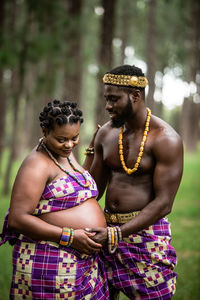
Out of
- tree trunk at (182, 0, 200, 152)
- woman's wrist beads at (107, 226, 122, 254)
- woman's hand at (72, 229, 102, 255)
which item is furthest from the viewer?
tree trunk at (182, 0, 200, 152)

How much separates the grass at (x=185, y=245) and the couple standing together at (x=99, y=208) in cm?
212

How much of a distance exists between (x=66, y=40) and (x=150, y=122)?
9.81 metres

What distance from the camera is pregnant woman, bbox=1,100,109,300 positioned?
9.48ft

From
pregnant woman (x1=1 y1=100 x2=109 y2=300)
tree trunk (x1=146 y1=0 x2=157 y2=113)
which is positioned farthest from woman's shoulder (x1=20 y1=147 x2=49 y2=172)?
tree trunk (x1=146 y1=0 x2=157 y2=113)

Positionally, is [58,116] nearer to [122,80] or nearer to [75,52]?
[122,80]

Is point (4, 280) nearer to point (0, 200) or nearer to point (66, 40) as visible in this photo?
point (0, 200)

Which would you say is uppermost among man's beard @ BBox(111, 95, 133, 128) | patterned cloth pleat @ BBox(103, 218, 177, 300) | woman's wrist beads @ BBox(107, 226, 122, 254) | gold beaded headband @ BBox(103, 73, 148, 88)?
gold beaded headband @ BBox(103, 73, 148, 88)

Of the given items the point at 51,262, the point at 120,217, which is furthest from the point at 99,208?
the point at 51,262

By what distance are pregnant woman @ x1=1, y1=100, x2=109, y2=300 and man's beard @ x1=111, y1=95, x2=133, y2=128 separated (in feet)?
1.71

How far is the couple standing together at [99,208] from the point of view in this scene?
2.98 m

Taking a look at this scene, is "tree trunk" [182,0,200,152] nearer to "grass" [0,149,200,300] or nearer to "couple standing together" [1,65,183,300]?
"grass" [0,149,200,300]

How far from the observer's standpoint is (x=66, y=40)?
1276 cm

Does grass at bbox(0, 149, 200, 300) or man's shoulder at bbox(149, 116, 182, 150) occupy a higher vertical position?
man's shoulder at bbox(149, 116, 182, 150)

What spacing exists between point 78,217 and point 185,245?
5247 mm
